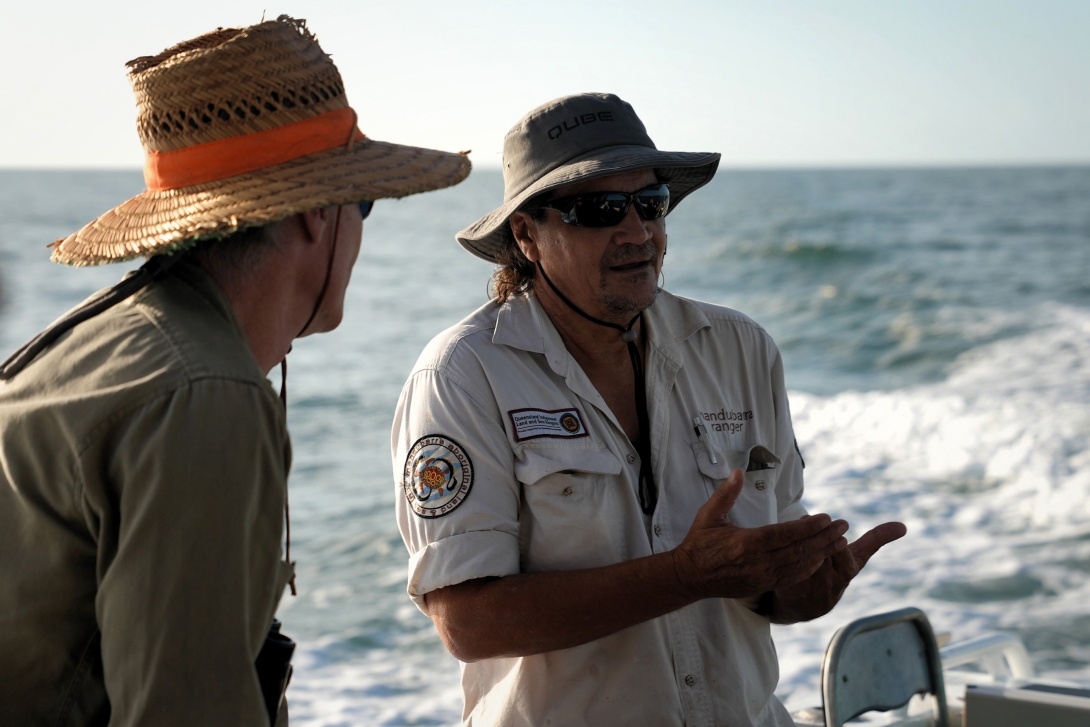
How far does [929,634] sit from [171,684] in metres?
2.43

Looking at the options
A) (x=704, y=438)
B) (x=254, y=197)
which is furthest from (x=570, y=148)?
(x=254, y=197)

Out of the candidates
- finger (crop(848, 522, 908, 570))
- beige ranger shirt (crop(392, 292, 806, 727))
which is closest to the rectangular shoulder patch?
beige ranger shirt (crop(392, 292, 806, 727))

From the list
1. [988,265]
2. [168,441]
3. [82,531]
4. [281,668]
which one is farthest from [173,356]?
[988,265]

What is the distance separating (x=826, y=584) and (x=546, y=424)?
0.77m

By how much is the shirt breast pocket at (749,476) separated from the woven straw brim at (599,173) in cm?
72

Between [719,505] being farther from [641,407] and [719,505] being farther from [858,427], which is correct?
[858,427]

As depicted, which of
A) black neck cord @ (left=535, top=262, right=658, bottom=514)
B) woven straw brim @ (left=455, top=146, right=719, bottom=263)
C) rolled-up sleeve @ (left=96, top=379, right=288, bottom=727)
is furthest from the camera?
woven straw brim @ (left=455, top=146, right=719, bottom=263)

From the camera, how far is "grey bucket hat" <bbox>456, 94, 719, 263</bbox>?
2613 mm

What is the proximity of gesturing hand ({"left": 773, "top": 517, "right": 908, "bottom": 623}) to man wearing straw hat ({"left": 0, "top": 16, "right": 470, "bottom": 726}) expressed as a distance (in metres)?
1.33

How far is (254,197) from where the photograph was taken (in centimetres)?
151

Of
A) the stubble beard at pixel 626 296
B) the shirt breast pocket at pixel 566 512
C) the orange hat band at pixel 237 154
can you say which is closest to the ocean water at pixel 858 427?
the orange hat band at pixel 237 154

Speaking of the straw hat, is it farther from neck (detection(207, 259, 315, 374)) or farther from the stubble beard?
the stubble beard

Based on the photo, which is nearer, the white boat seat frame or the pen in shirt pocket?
the pen in shirt pocket

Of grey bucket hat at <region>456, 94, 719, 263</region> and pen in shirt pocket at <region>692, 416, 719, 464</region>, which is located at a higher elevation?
grey bucket hat at <region>456, 94, 719, 263</region>
